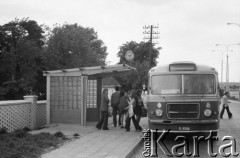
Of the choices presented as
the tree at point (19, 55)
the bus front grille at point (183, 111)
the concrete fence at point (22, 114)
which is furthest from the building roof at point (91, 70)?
the tree at point (19, 55)

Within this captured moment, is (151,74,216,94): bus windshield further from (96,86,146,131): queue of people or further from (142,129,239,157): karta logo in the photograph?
(96,86,146,131): queue of people

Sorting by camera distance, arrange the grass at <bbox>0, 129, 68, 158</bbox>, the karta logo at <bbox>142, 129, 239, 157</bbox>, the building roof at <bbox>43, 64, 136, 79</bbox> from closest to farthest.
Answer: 1. the grass at <bbox>0, 129, 68, 158</bbox>
2. the karta logo at <bbox>142, 129, 239, 157</bbox>
3. the building roof at <bbox>43, 64, 136, 79</bbox>

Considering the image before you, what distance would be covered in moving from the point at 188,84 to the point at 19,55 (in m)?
40.9

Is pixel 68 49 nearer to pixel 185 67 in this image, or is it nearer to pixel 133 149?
pixel 185 67

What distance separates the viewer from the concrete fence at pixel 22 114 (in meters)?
15.4

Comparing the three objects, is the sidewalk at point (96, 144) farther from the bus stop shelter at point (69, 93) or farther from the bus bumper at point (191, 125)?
the bus stop shelter at point (69, 93)

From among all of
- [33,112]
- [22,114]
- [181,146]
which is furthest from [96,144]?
[33,112]

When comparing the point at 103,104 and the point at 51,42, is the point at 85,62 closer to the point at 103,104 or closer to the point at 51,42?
the point at 51,42

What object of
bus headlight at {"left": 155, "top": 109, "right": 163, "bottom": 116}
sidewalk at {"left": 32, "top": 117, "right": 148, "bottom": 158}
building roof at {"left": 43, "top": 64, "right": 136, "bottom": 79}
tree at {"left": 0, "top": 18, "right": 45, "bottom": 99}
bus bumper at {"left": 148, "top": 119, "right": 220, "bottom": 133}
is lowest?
sidewalk at {"left": 32, "top": 117, "right": 148, "bottom": 158}

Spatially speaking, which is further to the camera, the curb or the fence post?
the fence post

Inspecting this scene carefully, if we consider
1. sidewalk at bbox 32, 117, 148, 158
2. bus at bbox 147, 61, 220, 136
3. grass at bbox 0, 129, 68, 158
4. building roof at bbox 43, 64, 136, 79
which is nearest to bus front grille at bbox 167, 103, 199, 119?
bus at bbox 147, 61, 220, 136

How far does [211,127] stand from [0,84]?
3992cm

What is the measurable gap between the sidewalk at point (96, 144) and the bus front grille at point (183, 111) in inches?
55.4

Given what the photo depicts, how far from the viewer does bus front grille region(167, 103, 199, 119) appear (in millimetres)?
13852
